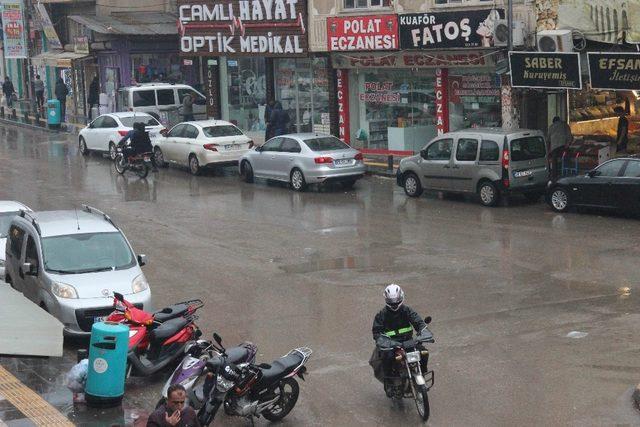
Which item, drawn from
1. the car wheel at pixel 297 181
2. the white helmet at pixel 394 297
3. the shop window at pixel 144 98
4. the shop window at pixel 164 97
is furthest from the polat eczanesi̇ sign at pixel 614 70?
the shop window at pixel 144 98

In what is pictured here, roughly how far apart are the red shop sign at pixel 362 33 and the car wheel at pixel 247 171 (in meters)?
5.26

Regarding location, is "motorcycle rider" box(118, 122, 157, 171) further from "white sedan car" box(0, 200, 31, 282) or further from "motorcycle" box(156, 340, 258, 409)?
"motorcycle" box(156, 340, 258, 409)

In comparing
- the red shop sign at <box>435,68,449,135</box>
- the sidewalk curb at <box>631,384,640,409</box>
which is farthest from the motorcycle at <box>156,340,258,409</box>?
the red shop sign at <box>435,68,449,135</box>

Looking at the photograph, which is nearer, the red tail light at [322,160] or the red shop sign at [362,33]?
the red tail light at [322,160]

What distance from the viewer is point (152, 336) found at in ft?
43.1

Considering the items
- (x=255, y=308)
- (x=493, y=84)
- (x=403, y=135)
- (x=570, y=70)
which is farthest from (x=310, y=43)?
(x=255, y=308)

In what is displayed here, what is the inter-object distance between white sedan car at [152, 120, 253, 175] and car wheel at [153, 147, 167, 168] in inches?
18.0

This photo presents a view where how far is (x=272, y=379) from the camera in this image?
1111cm

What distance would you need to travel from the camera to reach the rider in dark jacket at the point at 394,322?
38.4ft

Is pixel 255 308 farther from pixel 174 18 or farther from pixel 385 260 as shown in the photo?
pixel 174 18

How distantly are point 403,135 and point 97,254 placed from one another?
1891cm

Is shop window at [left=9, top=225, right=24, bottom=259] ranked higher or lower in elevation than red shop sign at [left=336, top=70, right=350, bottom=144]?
lower

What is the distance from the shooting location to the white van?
41.3 metres

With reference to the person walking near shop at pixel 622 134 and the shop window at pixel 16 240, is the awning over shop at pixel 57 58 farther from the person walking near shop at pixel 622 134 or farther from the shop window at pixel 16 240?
the shop window at pixel 16 240
